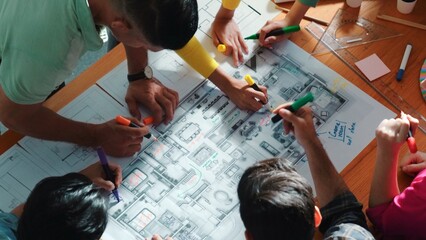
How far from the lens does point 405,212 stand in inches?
43.8

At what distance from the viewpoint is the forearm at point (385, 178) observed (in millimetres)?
1134

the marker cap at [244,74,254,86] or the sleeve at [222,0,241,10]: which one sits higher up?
the sleeve at [222,0,241,10]

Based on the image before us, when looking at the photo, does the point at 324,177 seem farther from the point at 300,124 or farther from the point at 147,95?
the point at 147,95

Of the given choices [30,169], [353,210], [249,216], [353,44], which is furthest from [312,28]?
[30,169]

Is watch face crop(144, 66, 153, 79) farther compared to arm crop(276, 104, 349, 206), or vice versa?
watch face crop(144, 66, 153, 79)

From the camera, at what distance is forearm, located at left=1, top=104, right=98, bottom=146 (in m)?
1.17

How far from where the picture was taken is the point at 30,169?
1.21m

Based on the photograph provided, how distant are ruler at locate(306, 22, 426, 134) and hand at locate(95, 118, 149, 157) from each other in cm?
47

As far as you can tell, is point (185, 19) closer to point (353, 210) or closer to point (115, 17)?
point (115, 17)

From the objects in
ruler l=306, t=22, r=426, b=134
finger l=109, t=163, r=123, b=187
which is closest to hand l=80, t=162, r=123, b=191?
finger l=109, t=163, r=123, b=187

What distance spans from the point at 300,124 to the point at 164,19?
0.39 metres

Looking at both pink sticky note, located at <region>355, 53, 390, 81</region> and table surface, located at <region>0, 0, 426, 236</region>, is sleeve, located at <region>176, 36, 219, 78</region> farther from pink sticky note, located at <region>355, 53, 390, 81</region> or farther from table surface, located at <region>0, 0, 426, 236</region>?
pink sticky note, located at <region>355, 53, 390, 81</region>

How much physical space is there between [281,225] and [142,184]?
373mm

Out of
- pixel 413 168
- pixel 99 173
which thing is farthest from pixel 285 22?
pixel 99 173
